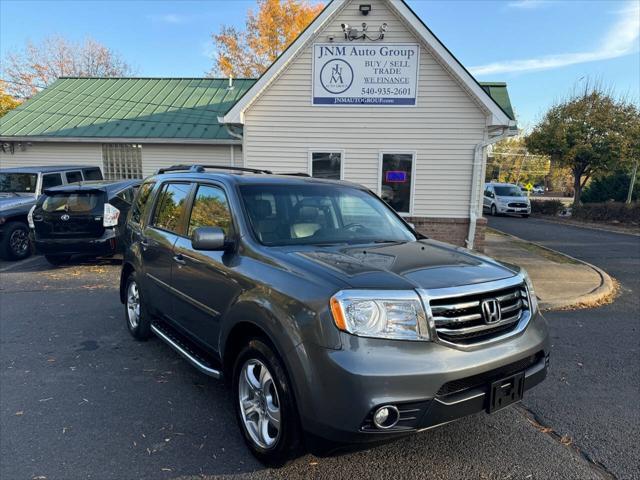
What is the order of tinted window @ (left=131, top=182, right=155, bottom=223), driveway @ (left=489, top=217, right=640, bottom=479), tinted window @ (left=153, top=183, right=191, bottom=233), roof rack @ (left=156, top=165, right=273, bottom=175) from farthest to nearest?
tinted window @ (left=131, top=182, right=155, bottom=223) → roof rack @ (left=156, top=165, right=273, bottom=175) → tinted window @ (left=153, top=183, right=191, bottom=233) → driveway @ (left=489, top=217, right=640, bottom=479)

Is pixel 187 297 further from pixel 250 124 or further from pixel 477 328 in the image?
pixel 250 124

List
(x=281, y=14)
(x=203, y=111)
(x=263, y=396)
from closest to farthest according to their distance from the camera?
(x=263, y=396), (x=203, y=111), (x=281, y=14)

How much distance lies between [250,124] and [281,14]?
21.4 metres

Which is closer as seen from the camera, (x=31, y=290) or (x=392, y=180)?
(x=31, y=290)

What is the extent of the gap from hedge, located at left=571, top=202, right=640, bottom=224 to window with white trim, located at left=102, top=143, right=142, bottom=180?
69.1 ft

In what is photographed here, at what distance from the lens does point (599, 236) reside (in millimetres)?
16562

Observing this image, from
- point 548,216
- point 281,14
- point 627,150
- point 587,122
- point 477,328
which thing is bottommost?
point 548,216

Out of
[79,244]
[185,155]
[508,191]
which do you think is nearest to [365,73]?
[185,155]

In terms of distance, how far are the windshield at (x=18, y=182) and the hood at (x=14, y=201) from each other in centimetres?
30

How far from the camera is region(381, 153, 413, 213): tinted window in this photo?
1085 cm

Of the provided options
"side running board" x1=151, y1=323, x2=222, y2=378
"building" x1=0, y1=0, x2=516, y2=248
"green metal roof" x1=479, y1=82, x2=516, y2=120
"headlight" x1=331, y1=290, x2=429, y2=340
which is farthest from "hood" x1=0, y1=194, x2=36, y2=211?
"green metal roof" x1=479, y1=82, x2=516, y2=120

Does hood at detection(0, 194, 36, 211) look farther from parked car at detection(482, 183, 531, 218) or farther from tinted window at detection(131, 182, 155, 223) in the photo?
parked car at detection(482, 183, 531, 218)

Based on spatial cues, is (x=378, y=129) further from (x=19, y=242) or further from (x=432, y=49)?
(x=19, y=242)

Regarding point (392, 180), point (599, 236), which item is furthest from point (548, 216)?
point (392, 180)
